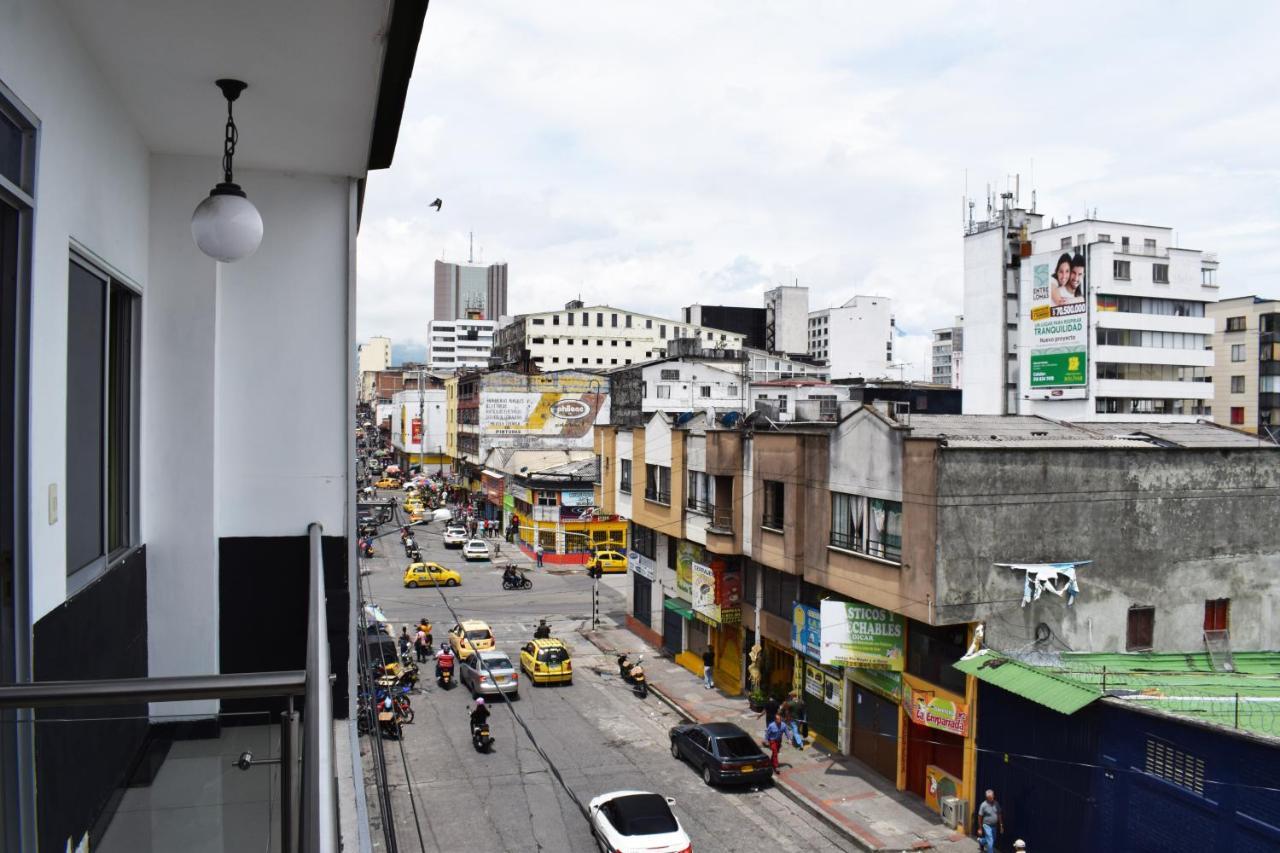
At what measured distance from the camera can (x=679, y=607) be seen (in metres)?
30.0

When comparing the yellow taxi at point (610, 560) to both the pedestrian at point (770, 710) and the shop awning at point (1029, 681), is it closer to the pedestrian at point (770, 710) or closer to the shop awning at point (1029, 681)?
the pedestrian at point (770, 710)

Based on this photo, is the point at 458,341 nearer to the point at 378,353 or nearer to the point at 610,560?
the point at 378,353

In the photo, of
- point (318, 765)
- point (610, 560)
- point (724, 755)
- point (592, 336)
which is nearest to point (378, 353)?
point (592, 336)

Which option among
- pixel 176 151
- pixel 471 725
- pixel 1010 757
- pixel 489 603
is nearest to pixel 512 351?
pixel 489 603

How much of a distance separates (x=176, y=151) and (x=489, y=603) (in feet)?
116

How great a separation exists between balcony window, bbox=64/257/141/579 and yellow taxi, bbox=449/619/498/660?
23222 millimetres

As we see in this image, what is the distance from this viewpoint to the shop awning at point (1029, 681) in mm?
14953

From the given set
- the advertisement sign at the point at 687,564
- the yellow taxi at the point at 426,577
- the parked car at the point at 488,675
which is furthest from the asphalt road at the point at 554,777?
the yellow taxi at the point at 426,577

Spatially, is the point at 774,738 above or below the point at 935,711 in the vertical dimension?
below

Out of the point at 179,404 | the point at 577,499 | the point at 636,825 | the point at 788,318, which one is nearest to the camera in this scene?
the point at 179,404

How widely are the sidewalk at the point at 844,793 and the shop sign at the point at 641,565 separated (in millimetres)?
6427

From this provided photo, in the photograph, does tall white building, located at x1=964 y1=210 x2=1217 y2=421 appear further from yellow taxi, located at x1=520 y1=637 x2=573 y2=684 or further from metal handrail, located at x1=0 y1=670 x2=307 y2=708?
metal handrail, located at x1=0 y1=670 x2=307 y2=708

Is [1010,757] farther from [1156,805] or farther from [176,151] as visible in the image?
[176,151]

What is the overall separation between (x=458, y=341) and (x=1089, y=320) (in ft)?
371
